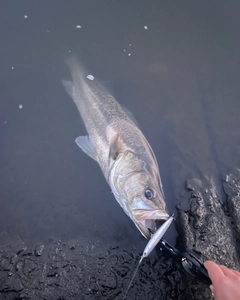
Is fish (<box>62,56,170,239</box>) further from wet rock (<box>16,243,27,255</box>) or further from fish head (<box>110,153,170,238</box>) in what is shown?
wet rock (<box>16,243,27,255</box>)

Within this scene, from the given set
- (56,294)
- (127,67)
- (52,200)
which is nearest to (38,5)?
(127,67)

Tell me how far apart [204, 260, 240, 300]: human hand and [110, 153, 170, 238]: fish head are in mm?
539

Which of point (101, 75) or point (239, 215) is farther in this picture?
point (101, 75)

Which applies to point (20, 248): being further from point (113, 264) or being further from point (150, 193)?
point (150, 193)

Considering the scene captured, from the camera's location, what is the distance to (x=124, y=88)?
159 inches

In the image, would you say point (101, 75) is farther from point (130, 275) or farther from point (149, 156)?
point (130, 275)

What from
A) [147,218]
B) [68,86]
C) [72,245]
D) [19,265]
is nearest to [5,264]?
[19,265]

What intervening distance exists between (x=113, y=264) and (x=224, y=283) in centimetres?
111

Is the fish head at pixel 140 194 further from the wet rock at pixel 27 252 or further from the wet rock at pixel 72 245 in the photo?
the wet rock at pixel 27 252

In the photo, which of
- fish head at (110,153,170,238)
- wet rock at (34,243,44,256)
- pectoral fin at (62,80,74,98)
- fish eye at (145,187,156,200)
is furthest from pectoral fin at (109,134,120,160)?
pectoral fin at (62,80,74,98)

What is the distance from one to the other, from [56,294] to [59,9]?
13.3ft

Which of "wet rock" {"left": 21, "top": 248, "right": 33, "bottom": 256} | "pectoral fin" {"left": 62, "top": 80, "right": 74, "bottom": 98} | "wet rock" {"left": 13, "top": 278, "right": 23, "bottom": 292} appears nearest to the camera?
"wet rock" {"left": 13, "top": 278, "right": 23, "bottom": 292}

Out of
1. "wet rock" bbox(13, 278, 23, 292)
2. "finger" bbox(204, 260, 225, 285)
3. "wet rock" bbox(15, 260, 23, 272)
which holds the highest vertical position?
"finger" bbox(204, 260, 225, 285)

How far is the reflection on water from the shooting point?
306 centimetres
